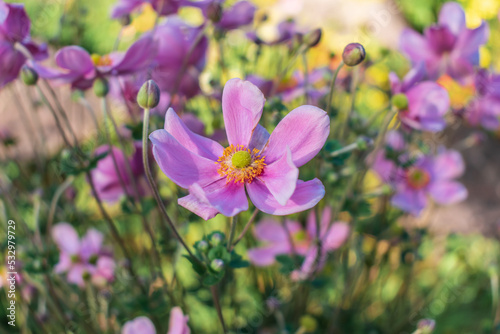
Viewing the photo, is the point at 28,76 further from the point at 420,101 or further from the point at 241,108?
the point at 420,101

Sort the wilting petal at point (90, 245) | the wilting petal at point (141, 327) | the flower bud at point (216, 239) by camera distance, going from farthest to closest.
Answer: the wilting petal at point (90, 245) → the wilting petal at point (141, 327) → the flower bud at point (216, 239)

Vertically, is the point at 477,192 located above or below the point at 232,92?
below

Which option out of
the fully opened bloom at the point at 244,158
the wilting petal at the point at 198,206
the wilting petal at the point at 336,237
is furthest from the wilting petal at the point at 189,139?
the wilting petal at the point at 336,237

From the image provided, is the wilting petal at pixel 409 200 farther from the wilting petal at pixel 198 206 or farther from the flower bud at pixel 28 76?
the flower bud at pixel 28 76

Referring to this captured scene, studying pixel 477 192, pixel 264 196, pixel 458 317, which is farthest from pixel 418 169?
pixel 477 192

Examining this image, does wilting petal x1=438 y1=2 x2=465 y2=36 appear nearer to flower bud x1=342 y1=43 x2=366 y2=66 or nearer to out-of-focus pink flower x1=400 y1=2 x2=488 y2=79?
out-of-focus pink flower x1=400 y1=2 x2=488 y2=79

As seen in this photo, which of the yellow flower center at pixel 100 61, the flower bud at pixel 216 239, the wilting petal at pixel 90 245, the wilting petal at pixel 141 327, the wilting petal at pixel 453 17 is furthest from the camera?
the wilting petal at pixel 90 245

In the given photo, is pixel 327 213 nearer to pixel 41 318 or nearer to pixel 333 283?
pixel 333 283
